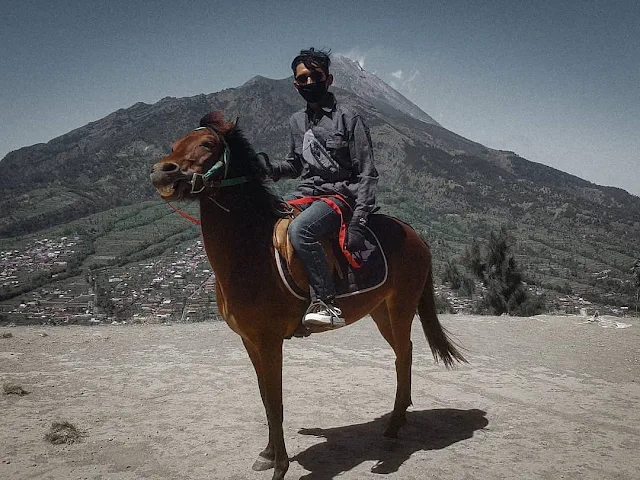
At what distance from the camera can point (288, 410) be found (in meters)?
5.51

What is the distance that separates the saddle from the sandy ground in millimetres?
1657

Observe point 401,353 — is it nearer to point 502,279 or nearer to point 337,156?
point 337,156

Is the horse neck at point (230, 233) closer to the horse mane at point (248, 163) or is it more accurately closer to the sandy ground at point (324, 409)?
the horse mane at point (248, 163)

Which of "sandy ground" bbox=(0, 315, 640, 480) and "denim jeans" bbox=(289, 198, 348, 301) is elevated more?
"denim jeans" bbox=(289, 198, 348, 301)

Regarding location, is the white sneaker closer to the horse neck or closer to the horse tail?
the horse neck

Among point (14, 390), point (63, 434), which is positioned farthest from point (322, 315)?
point (14, 390)

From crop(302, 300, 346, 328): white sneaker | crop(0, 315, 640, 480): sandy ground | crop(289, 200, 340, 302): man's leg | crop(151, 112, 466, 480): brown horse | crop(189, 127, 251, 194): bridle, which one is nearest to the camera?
A: crop(189, 127, 251, 194): bridle

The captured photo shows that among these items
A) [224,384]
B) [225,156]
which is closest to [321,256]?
[225,156]

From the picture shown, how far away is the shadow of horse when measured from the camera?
13.5ft

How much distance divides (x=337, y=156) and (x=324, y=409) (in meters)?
3.25

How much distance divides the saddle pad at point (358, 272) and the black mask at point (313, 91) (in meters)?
1.30

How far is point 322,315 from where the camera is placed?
138 inches

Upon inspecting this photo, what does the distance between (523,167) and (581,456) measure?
130 metres

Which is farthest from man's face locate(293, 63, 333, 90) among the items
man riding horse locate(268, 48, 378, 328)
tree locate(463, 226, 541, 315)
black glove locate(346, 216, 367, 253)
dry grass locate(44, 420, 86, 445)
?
tree locate(463, 226, 541, 315)
